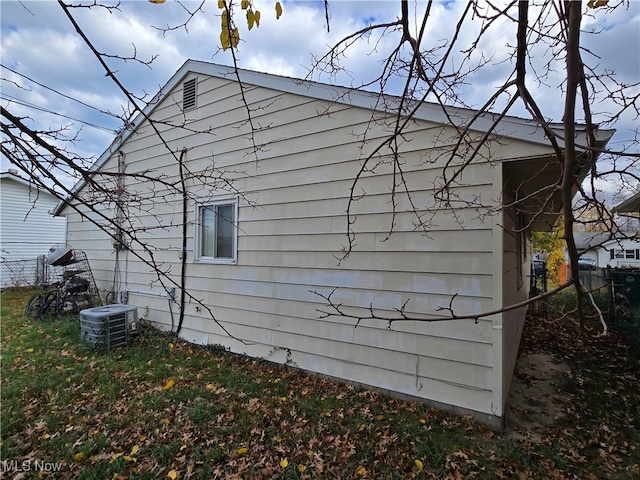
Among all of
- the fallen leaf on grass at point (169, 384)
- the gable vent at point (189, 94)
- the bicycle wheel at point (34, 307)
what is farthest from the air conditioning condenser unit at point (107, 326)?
the gable vent at point (189, 94)

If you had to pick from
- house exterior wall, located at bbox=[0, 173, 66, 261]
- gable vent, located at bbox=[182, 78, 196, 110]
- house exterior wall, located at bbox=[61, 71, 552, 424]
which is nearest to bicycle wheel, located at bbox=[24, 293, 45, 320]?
house exterior wall, located at bbox=[61, 71, 552, 424]

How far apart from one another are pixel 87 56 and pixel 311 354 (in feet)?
12.1

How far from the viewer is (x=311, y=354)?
4227 millimetres

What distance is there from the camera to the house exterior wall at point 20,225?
42.9 ft

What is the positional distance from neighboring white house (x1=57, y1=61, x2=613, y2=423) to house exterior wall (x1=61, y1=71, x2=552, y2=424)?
0.05 feet

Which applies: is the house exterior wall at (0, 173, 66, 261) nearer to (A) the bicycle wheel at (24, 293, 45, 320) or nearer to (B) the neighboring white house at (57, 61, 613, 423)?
(A) the bicycle wheel at (24, 293, 45, 320)

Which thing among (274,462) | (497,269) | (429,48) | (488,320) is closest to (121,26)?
(429,48)

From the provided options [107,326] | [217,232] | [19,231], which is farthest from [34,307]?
[19,231]

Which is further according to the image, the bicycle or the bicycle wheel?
the bicycle wheel

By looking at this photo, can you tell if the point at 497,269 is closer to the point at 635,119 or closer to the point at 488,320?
the point at 488,320

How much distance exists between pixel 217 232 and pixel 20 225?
1378cm
